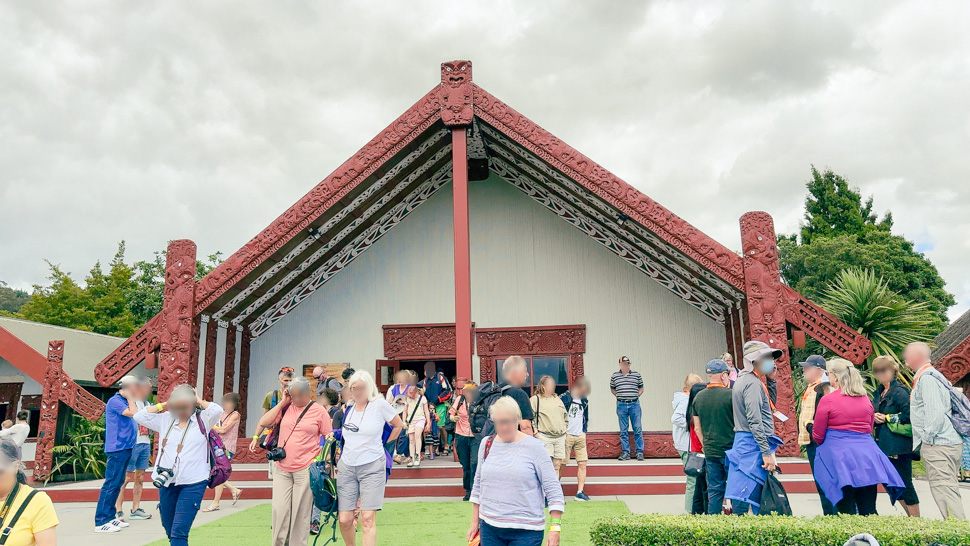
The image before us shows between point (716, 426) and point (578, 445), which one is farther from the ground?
point (716, 426)

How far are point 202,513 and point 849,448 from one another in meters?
6.67

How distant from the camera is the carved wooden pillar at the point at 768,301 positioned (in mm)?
8773

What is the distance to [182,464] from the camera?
13.8 ft

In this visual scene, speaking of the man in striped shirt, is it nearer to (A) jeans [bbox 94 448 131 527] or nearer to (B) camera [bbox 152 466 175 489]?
(A) jeans [bbox 94 448 131 527]

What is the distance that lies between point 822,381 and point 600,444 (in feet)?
16.3

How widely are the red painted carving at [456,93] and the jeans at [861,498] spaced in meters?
7.54

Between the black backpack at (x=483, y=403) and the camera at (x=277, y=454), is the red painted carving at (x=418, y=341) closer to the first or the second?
the black backpack at (x=483, y=403)

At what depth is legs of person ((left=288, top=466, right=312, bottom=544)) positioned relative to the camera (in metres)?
4.68

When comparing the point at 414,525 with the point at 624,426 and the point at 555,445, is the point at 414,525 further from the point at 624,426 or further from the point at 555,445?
the point at 624,426

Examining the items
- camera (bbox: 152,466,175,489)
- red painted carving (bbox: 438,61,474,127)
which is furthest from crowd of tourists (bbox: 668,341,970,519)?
red painted carving (bbox: 438,61,474,127)

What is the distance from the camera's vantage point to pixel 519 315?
40.5ft

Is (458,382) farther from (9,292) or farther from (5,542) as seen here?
(9,292)

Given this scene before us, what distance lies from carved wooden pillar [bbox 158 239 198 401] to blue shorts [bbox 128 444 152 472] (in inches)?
103

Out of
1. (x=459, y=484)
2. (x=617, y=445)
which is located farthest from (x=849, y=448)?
(x=617, y=445)
